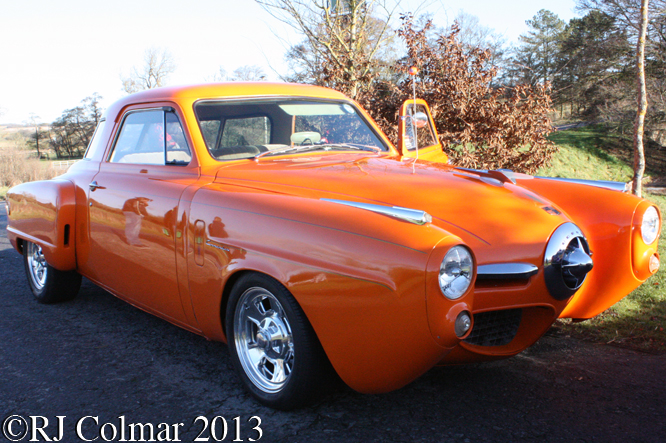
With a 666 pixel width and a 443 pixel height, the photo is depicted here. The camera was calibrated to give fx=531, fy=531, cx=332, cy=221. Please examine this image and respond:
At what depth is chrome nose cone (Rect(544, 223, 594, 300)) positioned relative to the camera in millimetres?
2484

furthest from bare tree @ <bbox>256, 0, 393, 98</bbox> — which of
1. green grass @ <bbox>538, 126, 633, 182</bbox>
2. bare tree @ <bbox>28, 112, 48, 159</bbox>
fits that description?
bare tree @ <bbox>28, 112, 48, 159</bbox>

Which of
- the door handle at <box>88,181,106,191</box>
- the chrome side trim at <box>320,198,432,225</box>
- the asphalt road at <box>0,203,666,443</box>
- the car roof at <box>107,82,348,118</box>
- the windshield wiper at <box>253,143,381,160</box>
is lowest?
the asphalt road at <box>0,203,666,443</box>

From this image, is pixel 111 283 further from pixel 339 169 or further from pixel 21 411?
pixel 339 169

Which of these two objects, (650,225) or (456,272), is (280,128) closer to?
(456,272)

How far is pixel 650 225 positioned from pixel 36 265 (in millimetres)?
4549

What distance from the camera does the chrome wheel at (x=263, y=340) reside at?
2498 millimetres

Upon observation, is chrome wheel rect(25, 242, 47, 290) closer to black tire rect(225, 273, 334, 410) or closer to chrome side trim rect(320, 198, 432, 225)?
black tire rect(225, 273, 334, 410)

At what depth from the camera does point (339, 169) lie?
→ 3.04 m

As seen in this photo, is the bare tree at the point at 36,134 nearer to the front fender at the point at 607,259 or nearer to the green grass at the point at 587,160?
the green grass at the point at 587,160

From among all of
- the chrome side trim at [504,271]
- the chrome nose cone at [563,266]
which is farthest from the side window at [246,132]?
the chrome nose cone at [563,266]

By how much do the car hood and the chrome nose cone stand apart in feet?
0.17

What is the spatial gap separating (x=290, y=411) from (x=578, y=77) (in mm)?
32815

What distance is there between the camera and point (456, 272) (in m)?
2.06

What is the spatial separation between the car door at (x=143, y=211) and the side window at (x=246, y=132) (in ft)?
0.89
